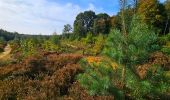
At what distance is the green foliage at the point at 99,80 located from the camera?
970 cm

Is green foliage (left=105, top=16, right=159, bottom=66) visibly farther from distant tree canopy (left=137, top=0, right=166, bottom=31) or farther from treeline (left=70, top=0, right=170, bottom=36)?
distant tree canopy (left=137, top=0, right=166, bottom=31)

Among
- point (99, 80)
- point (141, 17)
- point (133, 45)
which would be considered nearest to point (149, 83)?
point (133, 45)

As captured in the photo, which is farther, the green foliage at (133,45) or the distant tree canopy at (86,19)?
the distant tree canopy at (86,19)

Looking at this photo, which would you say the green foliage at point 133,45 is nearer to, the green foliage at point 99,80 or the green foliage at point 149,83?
the green foliage at point 149,83

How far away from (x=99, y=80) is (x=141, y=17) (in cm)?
252

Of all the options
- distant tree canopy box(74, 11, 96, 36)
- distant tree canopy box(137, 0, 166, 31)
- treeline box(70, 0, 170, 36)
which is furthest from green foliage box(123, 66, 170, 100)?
distant tree canopy box(74, 11, 96, 36)

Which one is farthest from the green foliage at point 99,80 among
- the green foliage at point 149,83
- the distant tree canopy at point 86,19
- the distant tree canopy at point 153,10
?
the distant tree canopy at point 86,19

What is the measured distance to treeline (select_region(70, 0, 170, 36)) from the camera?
34.9ft

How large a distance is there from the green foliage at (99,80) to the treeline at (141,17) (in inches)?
60.8

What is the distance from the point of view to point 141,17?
10.7 metres

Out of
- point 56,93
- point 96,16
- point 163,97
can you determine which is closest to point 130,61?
point 163,97

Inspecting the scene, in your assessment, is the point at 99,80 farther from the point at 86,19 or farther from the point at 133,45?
the point at 86,19

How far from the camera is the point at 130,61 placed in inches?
383

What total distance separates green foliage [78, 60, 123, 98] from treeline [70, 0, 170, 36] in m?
1.54
